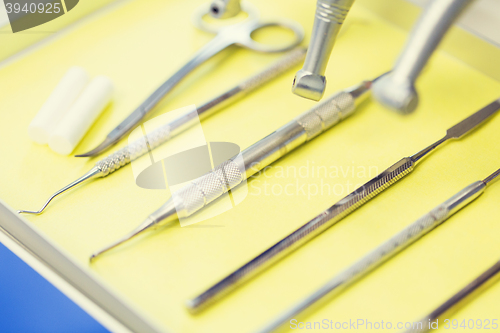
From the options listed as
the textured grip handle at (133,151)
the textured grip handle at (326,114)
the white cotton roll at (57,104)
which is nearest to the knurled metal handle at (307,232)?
the textured grip handle at (326,114)

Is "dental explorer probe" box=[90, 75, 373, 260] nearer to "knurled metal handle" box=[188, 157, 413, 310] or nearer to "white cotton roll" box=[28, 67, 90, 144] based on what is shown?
"knurled metal handle" box=[188, 157, 413, 310]

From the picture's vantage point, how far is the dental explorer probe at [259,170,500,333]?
0.43 meters

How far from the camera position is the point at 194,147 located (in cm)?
58

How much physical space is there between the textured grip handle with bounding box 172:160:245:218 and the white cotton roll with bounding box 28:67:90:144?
21 cm

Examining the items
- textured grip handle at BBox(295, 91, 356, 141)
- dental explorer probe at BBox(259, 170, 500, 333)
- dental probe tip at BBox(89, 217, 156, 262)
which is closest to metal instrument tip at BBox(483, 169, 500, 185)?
dental explorer probe at BBox(259, 170, 500, 333)

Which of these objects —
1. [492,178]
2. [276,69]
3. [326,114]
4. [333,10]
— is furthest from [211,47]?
[492,178]

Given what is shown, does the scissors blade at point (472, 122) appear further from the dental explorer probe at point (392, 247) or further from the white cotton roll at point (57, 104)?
the white cotton roll at point (57, 104)

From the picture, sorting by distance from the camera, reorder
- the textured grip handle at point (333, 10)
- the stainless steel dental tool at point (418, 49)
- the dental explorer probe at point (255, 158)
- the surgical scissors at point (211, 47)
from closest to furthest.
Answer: the stainless steel dental tool at point (418, 49) → the textured grip handle at point (333, 10) → the dental explorer probe at point (255, 158) → the surgical scissors at point (211, 47)

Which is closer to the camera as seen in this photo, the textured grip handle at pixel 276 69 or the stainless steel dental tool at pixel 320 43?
the stainless steel dental tool at pixel 320 43

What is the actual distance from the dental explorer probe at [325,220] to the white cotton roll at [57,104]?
313 mm

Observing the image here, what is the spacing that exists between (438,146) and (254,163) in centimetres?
24

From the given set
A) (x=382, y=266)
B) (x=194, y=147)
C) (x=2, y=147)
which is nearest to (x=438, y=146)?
(x=382, y=266)

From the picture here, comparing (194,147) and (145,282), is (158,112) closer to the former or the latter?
(194,147)

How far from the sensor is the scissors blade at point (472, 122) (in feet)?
1.92
